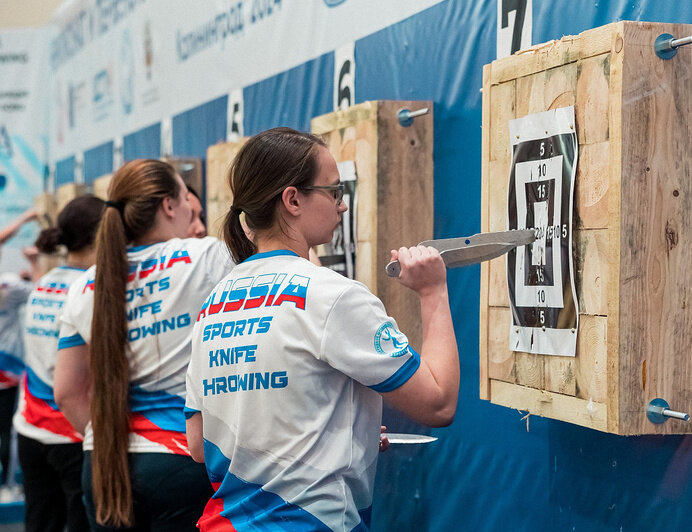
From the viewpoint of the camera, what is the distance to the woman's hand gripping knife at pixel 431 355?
4.68ft

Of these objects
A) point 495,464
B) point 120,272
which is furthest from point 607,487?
point 120,272

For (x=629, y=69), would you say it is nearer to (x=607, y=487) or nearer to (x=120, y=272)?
(x=607, y=487)

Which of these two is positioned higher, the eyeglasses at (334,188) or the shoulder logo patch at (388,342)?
the eyeglasses at (334,188)

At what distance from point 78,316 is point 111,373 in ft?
0.64

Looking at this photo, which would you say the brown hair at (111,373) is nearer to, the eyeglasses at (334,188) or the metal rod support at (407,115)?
the metal rod support at (407,115)

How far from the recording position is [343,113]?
2.53m

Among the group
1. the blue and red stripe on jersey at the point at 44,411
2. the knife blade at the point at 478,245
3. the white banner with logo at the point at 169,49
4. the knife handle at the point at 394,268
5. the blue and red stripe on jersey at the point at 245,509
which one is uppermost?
the white banner with logo at the point at 169,49

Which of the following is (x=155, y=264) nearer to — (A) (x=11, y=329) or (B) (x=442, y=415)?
(B) (x=442, y=415)

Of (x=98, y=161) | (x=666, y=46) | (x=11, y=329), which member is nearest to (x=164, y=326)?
(x=666, y=46)

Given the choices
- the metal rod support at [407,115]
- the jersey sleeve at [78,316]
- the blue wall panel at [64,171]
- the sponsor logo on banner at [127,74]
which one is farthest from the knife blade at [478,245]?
the blue wall panel at [64,171]

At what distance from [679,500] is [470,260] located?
0.56 meters

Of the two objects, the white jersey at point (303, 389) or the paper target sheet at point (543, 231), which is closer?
the white jersey at point (303, 389)

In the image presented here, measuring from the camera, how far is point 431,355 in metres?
1.47

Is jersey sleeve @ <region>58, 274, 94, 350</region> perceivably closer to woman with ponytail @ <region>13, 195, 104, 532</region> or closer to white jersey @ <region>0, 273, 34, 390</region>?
woman with ponytail @ <region>13, 195, 104, 532</region>
